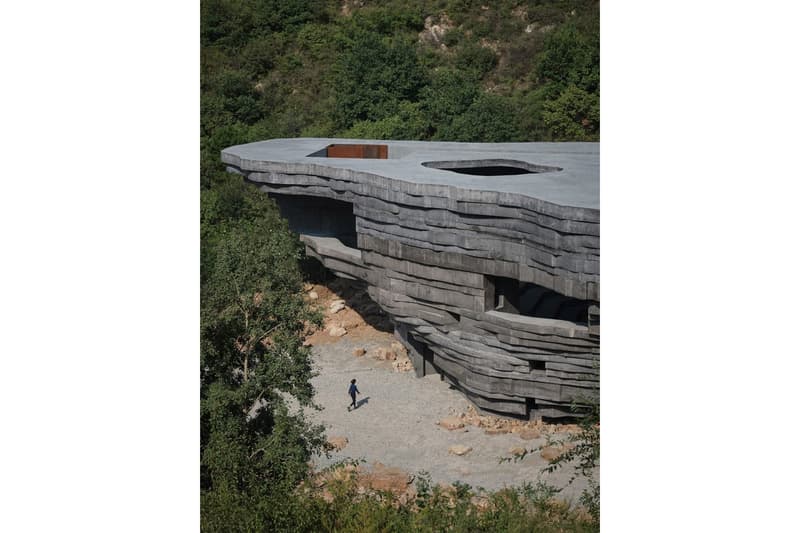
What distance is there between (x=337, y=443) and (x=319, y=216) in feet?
16.8

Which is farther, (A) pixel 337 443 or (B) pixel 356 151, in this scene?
(B) pixel 356 151

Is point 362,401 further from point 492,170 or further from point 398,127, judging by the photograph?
point 398,127

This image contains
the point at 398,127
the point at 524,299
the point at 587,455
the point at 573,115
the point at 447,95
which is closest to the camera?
the point at 587,455

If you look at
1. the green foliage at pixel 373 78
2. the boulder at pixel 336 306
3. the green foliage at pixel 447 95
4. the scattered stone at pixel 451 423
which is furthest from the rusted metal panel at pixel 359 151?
the scattered stone at pixel 451 423

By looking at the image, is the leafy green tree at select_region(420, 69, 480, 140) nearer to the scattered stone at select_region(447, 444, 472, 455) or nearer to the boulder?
the boulder

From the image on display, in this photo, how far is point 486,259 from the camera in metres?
9.28

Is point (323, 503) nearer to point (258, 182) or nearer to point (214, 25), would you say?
point (214, 25)

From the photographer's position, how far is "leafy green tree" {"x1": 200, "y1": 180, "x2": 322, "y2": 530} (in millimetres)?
8555

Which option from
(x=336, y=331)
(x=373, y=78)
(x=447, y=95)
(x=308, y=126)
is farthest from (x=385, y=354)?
(x=373, y=78)

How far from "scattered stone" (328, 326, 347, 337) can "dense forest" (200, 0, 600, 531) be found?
0.26 meters

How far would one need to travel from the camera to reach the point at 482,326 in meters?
9.68

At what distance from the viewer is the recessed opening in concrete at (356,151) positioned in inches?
503

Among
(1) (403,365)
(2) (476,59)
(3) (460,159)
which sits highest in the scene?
(2) (476,59)
